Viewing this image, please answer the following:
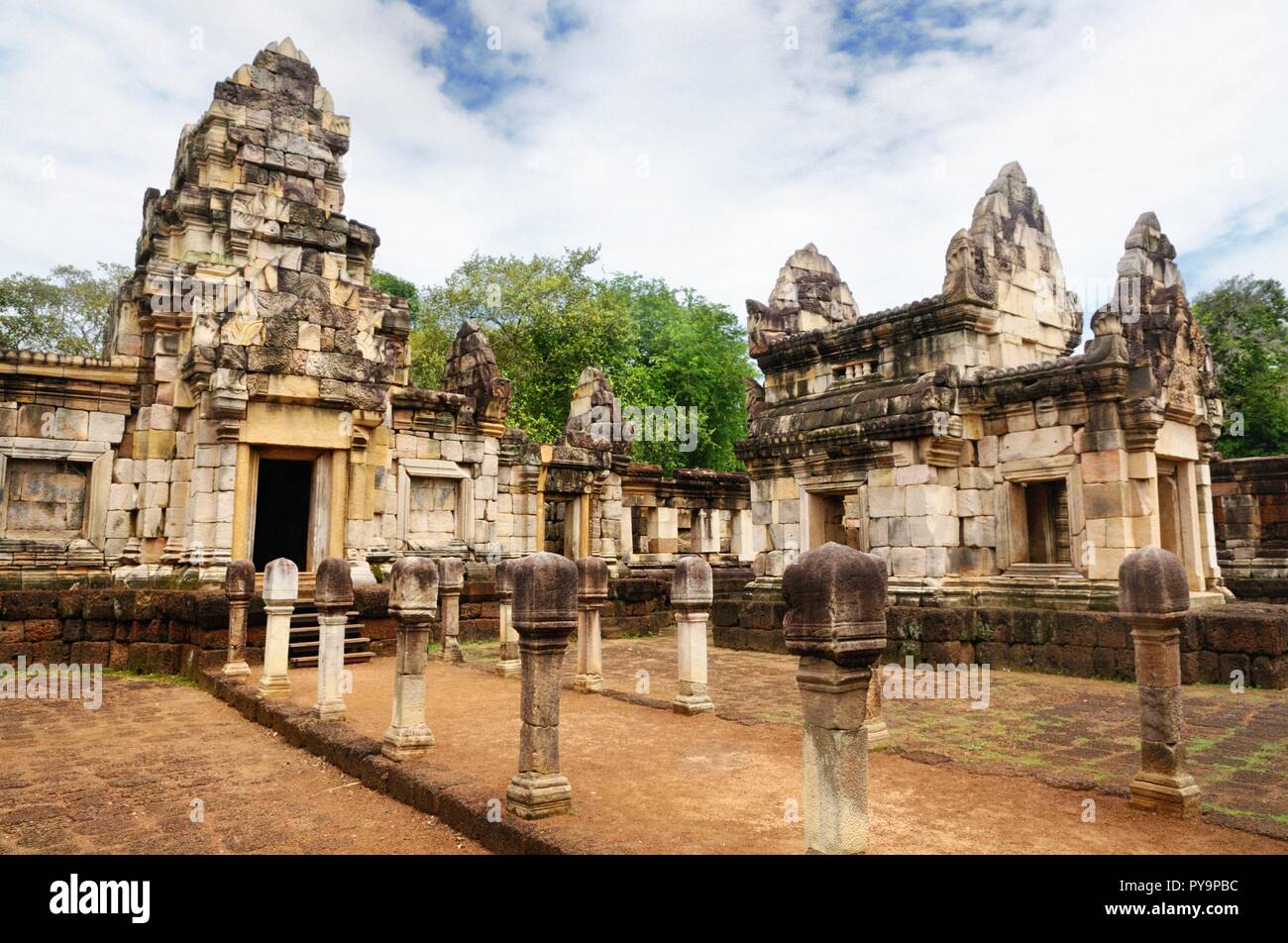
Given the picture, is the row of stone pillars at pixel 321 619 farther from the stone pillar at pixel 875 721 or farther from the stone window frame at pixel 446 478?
the stone window frame at pixel 446 478

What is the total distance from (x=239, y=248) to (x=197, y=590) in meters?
5.55

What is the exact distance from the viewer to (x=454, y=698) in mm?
8641

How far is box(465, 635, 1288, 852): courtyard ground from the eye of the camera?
17.1ft

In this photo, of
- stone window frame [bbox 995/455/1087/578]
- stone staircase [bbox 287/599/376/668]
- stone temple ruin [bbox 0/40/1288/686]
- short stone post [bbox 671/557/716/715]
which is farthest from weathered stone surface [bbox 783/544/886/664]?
stone staircase [bbox 287/599/376/668]

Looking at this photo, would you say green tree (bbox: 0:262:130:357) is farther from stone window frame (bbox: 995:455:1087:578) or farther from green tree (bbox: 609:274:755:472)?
stone window frame (bbox: 995:455:1087:578)

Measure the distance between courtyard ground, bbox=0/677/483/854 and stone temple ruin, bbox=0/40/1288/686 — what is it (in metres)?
3.43

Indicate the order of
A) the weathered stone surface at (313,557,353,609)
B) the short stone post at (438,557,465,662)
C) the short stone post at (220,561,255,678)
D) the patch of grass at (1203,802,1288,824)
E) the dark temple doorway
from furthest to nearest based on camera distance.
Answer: the dark temple doorway < the short stone post at (438,557,465,662) < the short stone post at (220,561,255,678) < the weathered stone surface at (313,557,353,609) < the patch of grass at (1203,802,1288,824)

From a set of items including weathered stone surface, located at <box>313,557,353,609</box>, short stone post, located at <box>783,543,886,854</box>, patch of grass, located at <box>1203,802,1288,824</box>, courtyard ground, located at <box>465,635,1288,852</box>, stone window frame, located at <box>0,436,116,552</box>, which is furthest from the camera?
stone window frame, located at <box>0,436,116,552</box>

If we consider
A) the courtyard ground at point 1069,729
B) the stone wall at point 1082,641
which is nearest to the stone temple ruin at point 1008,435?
the stone wall at point 1082,641

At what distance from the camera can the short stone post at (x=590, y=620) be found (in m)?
9.11

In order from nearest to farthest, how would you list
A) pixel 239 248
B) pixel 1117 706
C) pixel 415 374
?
1. pixel 1117 706
2. pixel 239 248
3. pixel 415 374
